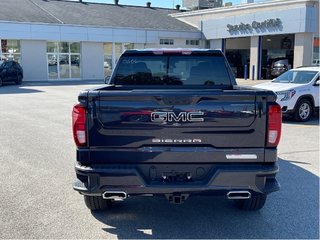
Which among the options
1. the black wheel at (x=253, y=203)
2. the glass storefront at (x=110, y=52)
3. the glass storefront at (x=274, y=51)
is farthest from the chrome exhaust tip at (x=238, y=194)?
the glass storefront at (x=110, y=52)

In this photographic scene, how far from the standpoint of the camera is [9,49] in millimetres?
31219

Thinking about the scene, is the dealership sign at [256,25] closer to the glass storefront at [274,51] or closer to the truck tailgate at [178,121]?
the glass storefront at [274,51]

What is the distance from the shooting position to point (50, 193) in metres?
5.40

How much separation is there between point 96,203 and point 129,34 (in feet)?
108

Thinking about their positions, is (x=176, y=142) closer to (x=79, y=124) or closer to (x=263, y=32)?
(x=79, y=124)

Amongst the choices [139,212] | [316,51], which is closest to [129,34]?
[316,51]

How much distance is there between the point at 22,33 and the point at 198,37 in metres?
17.7

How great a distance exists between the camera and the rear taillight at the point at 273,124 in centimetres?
380

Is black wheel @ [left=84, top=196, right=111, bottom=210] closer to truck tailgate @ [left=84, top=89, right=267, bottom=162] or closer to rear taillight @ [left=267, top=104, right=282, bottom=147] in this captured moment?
truck tailgate @ [left=84, top=89, right=267, bottom=162]

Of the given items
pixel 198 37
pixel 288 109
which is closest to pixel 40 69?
pixel 198 37

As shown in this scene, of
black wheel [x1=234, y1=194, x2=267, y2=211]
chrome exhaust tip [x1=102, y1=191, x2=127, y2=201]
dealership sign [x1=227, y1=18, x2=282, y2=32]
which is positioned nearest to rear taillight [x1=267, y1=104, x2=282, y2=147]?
black wheel [x1=234, y1=194, x2=267, y2=211]

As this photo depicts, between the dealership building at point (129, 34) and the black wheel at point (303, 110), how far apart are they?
748 inches

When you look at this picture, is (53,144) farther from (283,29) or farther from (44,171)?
(283,29)

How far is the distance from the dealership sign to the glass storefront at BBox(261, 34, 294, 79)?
2328 millimetres
